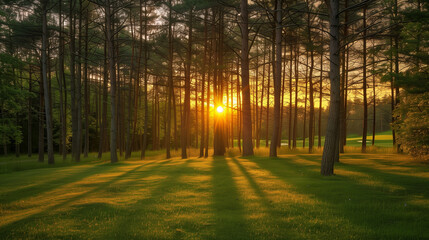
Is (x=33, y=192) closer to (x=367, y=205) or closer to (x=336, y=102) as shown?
(x=367, y=205)

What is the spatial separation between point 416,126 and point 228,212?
12.8 meters

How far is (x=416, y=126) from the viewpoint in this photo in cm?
1339

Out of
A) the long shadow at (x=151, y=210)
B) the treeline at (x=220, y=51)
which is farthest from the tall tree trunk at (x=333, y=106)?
the long shadow at (x=151, y=210)

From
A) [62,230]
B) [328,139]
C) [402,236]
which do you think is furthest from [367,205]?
[62,230]

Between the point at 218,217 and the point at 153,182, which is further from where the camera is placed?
the point at 153,182

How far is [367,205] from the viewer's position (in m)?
5.69

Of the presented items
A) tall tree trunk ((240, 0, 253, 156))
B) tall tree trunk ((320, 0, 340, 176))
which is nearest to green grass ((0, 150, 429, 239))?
tall tree trunk ((320, 0, 340, 176))

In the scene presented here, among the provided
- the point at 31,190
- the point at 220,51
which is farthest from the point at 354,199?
the point at 220,51

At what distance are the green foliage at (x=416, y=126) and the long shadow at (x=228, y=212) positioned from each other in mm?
10510

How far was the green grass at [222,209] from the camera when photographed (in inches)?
176

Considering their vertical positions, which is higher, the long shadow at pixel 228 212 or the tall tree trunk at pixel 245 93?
the tall tree trunk at pixel 245 93

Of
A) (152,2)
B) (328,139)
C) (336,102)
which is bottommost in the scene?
(328,139)

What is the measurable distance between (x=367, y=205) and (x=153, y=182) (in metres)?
6.31

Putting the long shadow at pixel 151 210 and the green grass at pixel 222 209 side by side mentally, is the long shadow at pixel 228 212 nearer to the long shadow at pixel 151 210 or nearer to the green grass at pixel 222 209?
the green grass at pixel 222 209
